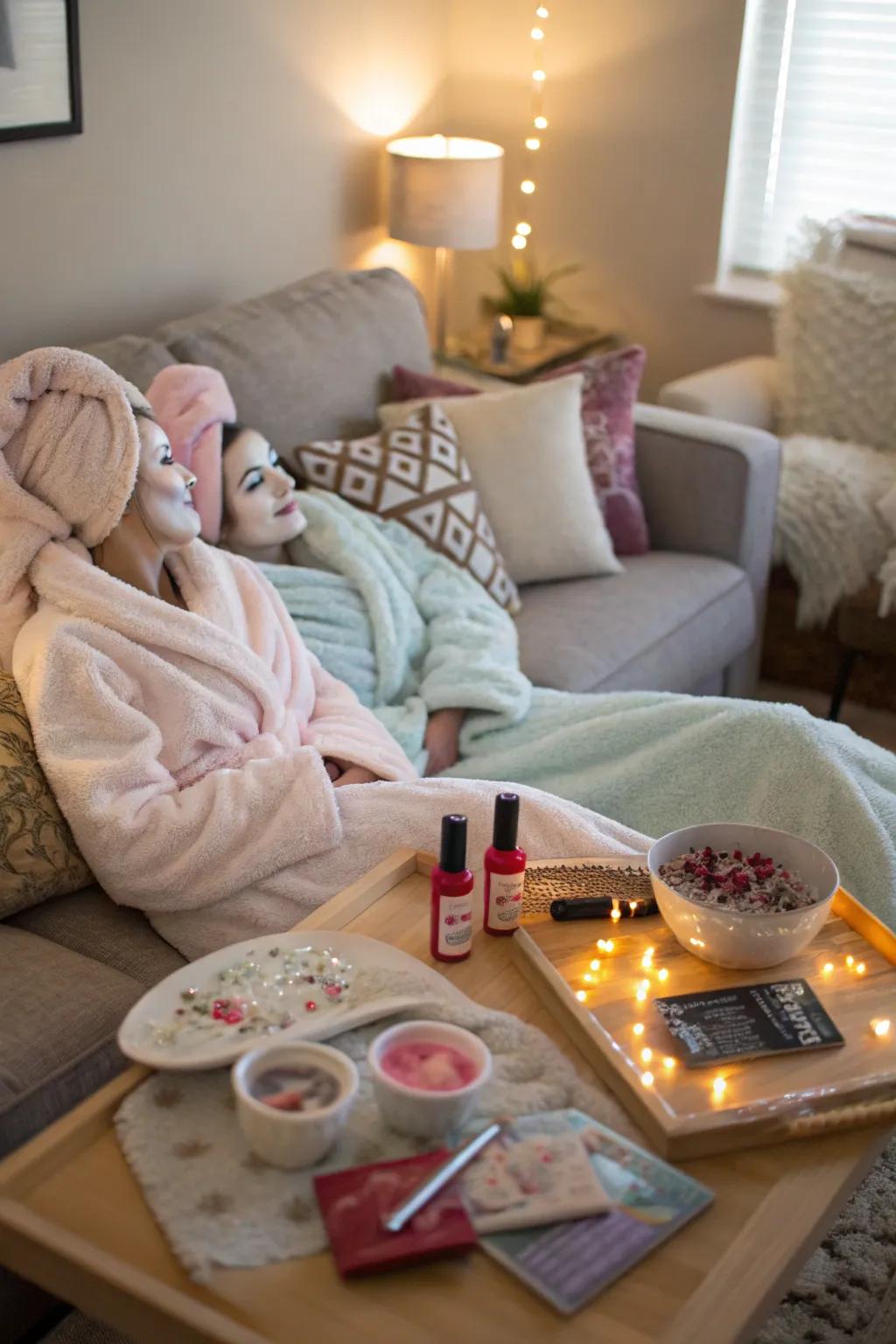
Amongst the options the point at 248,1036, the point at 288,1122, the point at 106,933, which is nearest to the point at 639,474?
the point at 106,933

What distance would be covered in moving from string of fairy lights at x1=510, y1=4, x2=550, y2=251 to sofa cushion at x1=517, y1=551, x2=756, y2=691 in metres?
1.32

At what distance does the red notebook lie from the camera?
1.03 meters

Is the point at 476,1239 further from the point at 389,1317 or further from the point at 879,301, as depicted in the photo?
the point at 879,301

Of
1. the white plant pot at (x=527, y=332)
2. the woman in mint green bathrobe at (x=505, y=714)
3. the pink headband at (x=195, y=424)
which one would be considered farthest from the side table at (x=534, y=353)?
the pink headband at (x=195, y=424)

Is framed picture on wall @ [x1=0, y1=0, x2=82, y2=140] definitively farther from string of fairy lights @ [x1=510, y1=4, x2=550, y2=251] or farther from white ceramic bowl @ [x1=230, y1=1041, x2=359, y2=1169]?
white ceramic bowl @ [x1=230, y1=1041, x2=359, y2=1169]

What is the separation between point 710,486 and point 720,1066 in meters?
1.86

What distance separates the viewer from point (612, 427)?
2875 millimetres

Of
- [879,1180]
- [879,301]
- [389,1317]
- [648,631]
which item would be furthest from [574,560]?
[389,1317]

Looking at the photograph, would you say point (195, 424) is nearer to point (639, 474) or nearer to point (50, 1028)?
point (50, 1028)

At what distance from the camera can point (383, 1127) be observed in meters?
1.15

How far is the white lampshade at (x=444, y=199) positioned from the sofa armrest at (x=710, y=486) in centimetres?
66

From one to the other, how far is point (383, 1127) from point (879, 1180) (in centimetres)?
101

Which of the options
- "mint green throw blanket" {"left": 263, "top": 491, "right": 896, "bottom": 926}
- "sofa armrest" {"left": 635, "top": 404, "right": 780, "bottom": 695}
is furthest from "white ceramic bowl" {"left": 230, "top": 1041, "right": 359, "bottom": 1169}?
"sofa armrest" {"left": 635, "top": 404, "right": 780, "bottom": 695}

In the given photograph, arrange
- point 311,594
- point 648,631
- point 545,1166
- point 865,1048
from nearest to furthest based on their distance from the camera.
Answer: point 545,1166, point 865,1048, point 311,594, point 648,631
